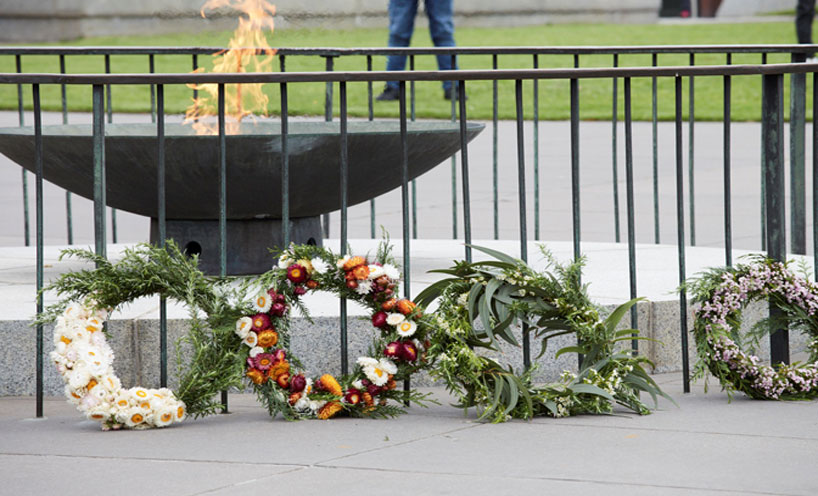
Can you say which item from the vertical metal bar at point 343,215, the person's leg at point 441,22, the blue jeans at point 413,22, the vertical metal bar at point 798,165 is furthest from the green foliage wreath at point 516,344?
the person's leg at point 441,22

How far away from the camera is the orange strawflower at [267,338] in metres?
4.70

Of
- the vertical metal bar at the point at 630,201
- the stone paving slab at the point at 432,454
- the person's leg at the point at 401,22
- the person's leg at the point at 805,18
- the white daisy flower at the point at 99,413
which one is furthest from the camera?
the person's leg at the point at 805,18

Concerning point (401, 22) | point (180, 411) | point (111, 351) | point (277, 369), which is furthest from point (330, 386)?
point (401, 22)

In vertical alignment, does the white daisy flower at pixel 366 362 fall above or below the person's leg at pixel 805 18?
below

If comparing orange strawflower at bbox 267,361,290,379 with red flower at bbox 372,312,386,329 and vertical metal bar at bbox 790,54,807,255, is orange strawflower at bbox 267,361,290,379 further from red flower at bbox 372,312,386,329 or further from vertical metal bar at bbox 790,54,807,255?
vertical metal bar at bbox 790,54,807,255

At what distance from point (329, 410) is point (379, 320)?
36 centimetres

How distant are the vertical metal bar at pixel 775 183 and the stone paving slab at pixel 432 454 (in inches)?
13.6

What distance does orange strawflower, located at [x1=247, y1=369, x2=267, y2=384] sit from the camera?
4680mm

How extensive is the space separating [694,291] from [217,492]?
2105 millimetres

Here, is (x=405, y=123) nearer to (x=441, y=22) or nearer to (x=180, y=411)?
(x=180, y=411)

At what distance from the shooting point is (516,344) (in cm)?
469

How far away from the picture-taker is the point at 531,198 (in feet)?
37.2

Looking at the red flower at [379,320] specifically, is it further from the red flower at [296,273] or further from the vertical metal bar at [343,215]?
the red flower at [296,273]

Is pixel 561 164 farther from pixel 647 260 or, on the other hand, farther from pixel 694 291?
pixel 694 291
